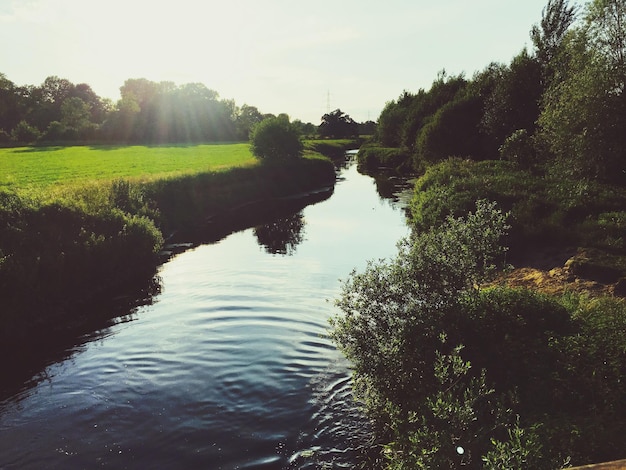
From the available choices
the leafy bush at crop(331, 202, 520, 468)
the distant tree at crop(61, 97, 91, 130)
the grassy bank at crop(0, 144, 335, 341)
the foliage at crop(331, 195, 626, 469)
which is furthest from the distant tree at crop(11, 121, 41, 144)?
the foliage at crop(331, 195, 626, 469)

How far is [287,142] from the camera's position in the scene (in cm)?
5009

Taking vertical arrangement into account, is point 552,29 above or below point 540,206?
above

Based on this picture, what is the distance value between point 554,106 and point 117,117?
8843 cm

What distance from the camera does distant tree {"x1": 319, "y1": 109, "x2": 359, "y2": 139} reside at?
157m

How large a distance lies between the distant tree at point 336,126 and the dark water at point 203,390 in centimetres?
14153

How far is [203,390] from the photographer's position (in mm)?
11352

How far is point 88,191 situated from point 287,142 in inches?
1152

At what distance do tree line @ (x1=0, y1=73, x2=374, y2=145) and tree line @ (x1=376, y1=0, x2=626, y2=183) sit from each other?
4782cm

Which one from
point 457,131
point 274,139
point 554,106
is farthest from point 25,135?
point 554,106

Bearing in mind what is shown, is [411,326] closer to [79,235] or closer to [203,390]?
[203,390]

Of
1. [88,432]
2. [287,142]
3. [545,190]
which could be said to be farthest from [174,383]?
[287,142]

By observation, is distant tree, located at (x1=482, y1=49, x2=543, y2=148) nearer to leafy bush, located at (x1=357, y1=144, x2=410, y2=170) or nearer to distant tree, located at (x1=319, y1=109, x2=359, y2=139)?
leafy bush, located at (x1=357, y1=144, x2=410, y2=170)

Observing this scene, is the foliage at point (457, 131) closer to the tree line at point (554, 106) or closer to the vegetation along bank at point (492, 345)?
the tree line at point (554, 106)

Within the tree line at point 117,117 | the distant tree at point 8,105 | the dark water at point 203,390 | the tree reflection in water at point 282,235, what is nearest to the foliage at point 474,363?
the dark water at point 203,390
